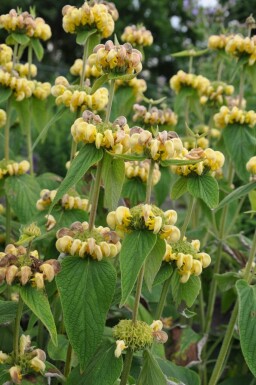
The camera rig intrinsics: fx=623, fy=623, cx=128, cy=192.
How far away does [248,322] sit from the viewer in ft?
4.03

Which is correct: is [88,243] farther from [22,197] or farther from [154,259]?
[22,197]

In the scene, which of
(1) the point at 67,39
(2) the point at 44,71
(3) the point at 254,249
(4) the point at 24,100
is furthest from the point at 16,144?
(1) the point at 67,39

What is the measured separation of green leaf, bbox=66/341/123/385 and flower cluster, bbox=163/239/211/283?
0.21m

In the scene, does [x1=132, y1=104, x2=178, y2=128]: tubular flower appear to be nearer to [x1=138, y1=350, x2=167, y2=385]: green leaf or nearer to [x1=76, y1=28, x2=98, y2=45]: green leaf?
[x1=76, y1=28, x2=98, y2=45]: green leaf

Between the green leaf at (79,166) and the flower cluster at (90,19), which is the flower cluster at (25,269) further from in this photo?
the flower cluster at (90,19)

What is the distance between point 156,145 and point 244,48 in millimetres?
932

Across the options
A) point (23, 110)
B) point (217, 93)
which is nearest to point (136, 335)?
point (23, 110)

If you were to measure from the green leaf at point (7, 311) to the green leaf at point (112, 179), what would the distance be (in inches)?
10.7

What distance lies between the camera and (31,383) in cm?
111

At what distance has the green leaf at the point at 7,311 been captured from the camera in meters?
1.14

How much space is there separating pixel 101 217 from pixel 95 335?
781 mm

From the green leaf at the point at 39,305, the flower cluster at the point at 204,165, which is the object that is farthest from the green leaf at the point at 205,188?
the green leaf at the point at 39,305

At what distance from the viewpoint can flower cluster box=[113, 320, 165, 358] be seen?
1.13 meters

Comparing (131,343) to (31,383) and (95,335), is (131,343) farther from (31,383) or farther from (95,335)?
(31,383)
